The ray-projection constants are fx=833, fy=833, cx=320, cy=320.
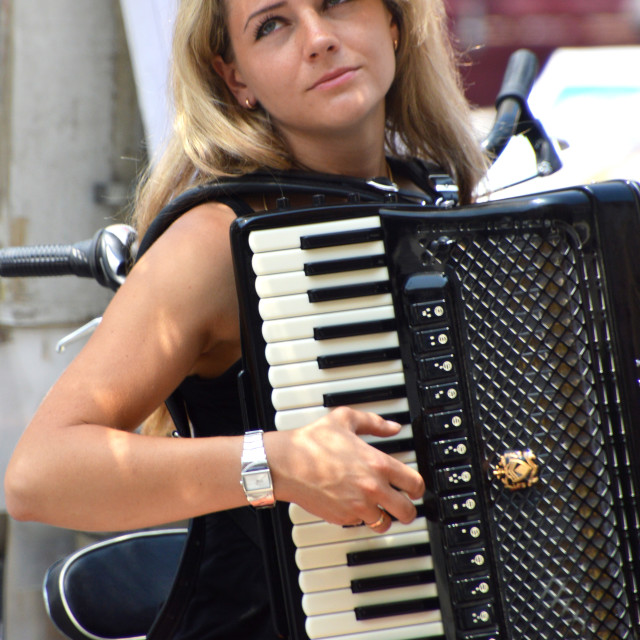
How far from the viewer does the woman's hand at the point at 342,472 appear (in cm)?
113

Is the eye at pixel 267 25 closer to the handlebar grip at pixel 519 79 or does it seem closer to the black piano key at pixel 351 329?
the black piano key at pixel 351 329

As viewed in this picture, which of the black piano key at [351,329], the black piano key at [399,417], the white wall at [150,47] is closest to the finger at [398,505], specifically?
the black piano key at [399,417]

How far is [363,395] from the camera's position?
3.97 feet

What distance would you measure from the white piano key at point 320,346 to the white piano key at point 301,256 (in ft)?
0.36

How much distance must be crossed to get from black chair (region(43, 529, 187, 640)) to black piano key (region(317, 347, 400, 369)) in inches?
24.4

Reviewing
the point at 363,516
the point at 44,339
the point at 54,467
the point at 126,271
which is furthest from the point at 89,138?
the point at 363,516

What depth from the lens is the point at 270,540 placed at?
1.25 meters

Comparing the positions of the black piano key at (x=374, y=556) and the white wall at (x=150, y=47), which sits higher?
the white wall at (x=150, y=47)

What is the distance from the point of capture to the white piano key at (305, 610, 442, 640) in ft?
3.92

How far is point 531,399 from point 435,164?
0.88 metres

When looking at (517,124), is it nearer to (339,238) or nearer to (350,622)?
(339,238)

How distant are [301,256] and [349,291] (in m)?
0.09

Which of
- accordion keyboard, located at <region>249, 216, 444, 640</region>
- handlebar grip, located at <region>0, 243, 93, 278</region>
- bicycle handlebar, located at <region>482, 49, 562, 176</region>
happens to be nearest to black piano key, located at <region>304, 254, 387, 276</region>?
accordion keyboard, located at <region>249, 216, 444, 640</region>

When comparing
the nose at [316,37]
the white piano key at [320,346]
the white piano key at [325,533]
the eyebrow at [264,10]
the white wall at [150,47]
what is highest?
the white wall at [150,47]
